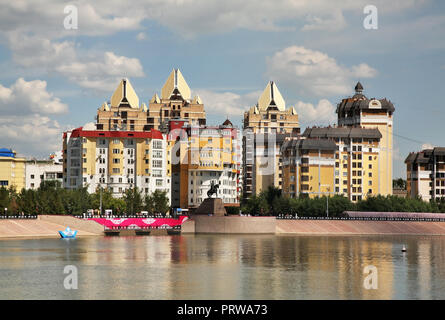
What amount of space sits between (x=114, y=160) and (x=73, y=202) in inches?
976

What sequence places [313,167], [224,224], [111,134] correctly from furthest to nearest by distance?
[313,167] < [111,134] < [224,224]

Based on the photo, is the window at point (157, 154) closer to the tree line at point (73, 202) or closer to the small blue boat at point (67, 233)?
the tree line at point (73, 202)

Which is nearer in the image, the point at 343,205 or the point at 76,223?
the point at 76,223

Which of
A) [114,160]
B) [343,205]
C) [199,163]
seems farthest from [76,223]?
[343,205]

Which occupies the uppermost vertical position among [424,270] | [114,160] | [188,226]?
[114,160]

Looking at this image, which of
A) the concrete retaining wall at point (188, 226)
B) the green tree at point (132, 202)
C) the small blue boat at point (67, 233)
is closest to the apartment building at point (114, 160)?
the green tree at point (132, 202)

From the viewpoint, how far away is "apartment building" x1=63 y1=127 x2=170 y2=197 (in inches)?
6880

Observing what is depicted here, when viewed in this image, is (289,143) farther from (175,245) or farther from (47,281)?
(47,281)

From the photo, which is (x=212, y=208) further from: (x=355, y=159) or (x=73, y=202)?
(x=355, y=159)

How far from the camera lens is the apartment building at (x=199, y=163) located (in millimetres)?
187125

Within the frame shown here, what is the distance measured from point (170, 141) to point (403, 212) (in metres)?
57.8

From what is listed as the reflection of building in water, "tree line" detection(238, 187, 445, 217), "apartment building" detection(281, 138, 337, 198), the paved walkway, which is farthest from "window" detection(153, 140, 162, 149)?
the reflection of building in water

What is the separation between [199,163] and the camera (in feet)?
→ 612
